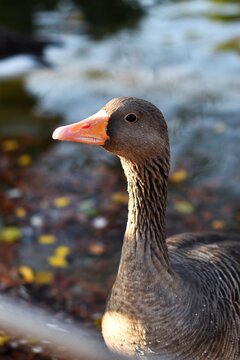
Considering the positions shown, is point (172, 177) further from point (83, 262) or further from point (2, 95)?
point (2, 95)

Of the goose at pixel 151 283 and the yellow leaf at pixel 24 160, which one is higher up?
the yellow leaf at pixel 24 160

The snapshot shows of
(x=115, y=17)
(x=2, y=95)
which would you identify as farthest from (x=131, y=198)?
(x=115, y=17)

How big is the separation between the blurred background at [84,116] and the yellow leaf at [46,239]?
0.01 metres

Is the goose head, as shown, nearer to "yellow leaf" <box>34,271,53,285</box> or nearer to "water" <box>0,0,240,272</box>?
"yellow leaf" <box>34,271,53,285</box>

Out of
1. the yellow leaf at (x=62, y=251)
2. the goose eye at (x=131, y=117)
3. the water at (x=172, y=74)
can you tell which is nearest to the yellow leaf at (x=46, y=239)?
the yellow leaf at (x=62, y=251)

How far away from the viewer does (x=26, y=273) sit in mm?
6895

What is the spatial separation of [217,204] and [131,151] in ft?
12.4

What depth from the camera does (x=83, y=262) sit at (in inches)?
281

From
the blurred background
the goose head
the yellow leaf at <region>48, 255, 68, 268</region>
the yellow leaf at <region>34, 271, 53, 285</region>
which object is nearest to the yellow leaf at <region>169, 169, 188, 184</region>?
the blurred background

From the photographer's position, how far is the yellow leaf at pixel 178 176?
8.45 metres

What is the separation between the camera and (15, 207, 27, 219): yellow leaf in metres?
7.82

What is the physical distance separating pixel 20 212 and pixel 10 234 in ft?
1.48

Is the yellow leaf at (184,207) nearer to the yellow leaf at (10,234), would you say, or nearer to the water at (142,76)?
the water at (142,76)

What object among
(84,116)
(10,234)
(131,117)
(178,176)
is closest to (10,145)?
(84,116)
